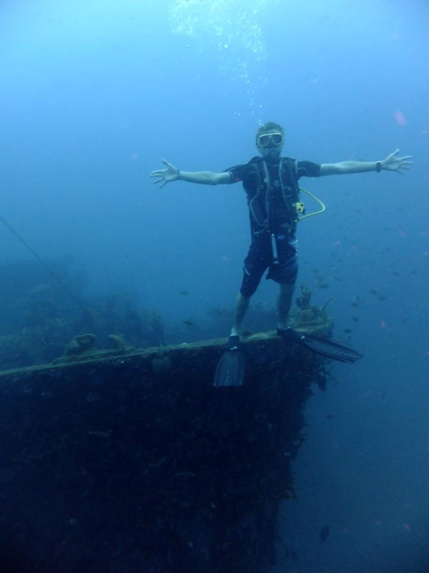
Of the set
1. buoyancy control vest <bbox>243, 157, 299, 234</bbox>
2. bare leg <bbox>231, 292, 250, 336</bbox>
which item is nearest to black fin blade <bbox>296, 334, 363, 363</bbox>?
bare leg <bbox>231, 292, 250, 336</bbox>

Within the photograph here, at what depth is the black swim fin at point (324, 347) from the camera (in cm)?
405

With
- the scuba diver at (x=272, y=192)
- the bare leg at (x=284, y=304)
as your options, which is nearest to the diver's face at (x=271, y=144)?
the scuba diver at (x=272, y=192)

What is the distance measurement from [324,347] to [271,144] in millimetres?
2862

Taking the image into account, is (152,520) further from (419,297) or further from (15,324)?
(419,297)

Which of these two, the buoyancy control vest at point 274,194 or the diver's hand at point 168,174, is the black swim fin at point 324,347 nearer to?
the buoyancy control vest at point 274,194

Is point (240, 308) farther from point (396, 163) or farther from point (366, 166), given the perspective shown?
point (396, 163)

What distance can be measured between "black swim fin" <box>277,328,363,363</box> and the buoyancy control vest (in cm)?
140

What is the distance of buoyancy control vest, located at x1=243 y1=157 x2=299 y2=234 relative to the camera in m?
3.85

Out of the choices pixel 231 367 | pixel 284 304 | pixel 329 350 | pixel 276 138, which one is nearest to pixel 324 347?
pixel 329 350

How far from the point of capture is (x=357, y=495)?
26.3 feet

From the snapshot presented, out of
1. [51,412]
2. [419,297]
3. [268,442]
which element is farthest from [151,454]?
[419,297]

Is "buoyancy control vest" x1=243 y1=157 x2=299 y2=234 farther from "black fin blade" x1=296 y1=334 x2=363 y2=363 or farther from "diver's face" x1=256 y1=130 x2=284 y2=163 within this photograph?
"black fin blade" x1=296 y1=334 x2=363 y2=363

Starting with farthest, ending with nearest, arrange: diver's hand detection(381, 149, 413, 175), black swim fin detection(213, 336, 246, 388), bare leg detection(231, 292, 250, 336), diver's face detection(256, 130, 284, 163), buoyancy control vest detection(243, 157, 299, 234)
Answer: bare leg detection(231, 292, 250, 336) → diver's hand detection(381, 149, 413, 175) → diver's face detection(256, 130, 284, 163) → buoyancy control vest detection(243, 157, 299, 234) → black swim fin detection(213, 336, 246, 388)

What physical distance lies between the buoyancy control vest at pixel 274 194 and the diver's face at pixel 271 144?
9cm
